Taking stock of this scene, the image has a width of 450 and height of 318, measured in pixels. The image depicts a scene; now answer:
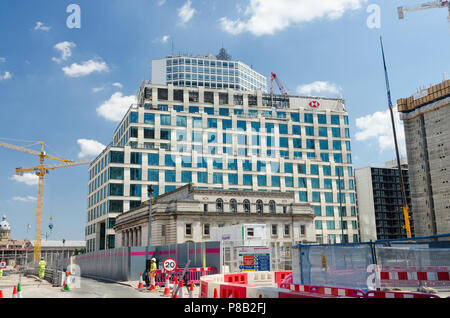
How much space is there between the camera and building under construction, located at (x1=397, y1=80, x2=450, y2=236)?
101 meters

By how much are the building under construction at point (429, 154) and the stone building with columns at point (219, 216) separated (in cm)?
5467

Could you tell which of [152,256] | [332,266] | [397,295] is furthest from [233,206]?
[397,295]

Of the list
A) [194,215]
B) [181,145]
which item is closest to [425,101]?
[181,145]

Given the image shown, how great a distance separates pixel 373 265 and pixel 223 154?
79.2 meters

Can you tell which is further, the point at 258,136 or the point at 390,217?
the point at 390,217

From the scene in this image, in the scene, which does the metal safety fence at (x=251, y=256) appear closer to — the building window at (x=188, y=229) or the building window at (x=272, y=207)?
the building window at (x=188, y=229)

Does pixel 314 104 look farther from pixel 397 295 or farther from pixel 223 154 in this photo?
pixel 397 295

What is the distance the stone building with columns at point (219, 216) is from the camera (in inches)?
2281

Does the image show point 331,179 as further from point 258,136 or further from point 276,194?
point 276,194

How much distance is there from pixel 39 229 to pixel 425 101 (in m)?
115

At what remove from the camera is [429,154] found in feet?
343

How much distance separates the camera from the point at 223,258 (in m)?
31.2
